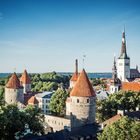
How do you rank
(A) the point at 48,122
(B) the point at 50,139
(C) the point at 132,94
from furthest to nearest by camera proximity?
1. (C) the point at 132,94
2. (A) the point at 48,122
3. (B) the point at 50,139

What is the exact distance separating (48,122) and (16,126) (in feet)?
52.4

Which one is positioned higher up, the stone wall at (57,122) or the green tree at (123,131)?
the green tree at (123,131)

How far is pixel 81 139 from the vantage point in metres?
34.6

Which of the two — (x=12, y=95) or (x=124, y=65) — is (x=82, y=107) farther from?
(x=124, y=65)

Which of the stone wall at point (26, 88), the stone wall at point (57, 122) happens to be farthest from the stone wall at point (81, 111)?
the stone wall at point (26, 88)

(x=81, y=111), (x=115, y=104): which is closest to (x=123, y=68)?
(x=115, y=104)

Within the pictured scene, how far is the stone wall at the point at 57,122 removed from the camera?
42.5 metres

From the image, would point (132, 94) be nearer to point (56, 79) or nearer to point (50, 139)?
point (50, 139)

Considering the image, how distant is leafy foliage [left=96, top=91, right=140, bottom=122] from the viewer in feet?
155

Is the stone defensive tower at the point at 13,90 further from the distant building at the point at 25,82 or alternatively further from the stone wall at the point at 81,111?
the stone wall at the point at 81,111

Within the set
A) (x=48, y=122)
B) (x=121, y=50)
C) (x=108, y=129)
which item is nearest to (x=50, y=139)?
(x=108, y=129)

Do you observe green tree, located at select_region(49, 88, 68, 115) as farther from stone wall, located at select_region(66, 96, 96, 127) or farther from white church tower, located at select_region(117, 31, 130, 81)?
white church tower, located at select_region(117, 31, 130, 81)

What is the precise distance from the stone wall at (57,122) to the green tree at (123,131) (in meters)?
15.0

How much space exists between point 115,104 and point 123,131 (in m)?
21.7
